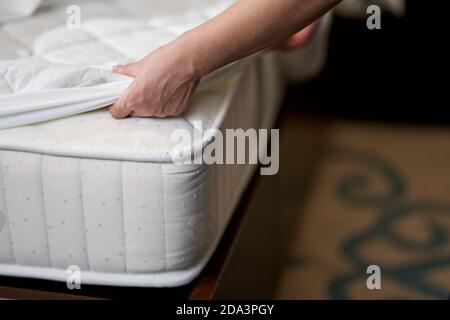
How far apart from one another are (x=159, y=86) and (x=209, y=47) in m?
0.08

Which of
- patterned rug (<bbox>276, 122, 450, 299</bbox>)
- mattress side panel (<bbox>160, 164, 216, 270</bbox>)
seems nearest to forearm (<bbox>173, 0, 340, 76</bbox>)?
mattress side panel (<bbox>160, 164, 216, 270</bbox>)

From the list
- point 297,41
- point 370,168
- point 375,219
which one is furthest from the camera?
point 370,168

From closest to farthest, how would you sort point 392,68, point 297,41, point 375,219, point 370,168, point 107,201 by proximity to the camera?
point 107,201
point 297,41
point 375,219
point 370,168
point 392,68

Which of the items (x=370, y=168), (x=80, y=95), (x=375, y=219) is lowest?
(x=375, y=219)

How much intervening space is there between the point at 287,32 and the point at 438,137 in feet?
4.35

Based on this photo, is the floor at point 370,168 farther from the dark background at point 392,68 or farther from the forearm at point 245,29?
the forearm at point 245,29

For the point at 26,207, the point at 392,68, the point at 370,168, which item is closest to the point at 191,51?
the point at 26,207

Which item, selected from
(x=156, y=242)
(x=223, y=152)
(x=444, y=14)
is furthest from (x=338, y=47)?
(x=156, y=242)

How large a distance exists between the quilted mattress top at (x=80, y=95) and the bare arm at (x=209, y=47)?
0.03m

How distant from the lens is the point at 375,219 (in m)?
1.58

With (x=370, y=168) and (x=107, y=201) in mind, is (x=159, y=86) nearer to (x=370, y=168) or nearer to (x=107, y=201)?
(x=107, y=201)

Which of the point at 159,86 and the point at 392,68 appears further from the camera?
the point at 392,68

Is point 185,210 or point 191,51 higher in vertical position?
point 191,51

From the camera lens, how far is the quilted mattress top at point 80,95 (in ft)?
2.50
